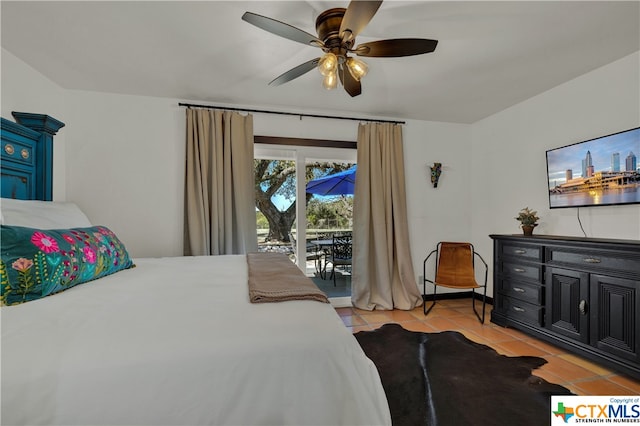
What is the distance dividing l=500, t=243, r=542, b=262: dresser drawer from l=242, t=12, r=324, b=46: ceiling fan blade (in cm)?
256

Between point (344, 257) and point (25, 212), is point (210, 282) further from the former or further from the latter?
point (344, 257)

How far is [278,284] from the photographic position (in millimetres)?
1412

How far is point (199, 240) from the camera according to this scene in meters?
2.99

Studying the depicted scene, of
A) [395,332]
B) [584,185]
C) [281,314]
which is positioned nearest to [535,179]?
[584,185]

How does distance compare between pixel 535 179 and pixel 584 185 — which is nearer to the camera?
pixel 584 185

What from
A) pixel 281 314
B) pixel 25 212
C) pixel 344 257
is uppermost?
pixel 25 212

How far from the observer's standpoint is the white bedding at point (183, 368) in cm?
75

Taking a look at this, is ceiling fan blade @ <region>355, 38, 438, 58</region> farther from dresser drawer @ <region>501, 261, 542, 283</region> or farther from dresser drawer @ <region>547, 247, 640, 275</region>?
dresser drawer @ <region>501, 261, 542, 283</region>

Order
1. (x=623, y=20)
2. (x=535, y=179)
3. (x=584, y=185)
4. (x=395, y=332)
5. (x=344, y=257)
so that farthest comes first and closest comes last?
1. (x=344, y=257)
2. (x=535, y=179)
3. (x=395, y=332)
4. (x=584, y=185)
5. (x=623, y=20)

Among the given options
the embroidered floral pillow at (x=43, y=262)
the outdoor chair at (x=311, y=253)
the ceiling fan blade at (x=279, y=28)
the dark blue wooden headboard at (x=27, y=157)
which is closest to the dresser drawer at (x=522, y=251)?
the outdoor chair at (x=311, y=253)

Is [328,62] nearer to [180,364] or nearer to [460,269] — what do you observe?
[180,364]

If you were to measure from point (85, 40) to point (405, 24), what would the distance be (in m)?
2.23

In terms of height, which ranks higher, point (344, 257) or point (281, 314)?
point (281, 314)

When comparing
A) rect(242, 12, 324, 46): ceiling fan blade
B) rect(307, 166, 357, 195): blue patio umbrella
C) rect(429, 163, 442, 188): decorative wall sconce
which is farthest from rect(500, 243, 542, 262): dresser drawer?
rect(242, 12, 324, 46): ceiling fan blade
